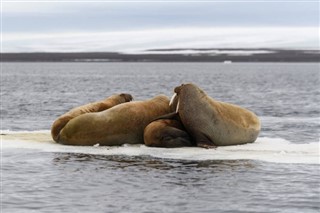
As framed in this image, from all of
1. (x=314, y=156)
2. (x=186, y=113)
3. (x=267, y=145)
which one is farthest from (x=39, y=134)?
(x=314, y=156)

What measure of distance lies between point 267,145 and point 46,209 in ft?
30.7

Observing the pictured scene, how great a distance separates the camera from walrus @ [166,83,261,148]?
70.4ft

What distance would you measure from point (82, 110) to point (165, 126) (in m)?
2.78

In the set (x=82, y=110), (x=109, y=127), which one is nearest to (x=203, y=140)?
(x=109, y=127)

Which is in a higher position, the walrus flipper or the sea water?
the walrus flipper

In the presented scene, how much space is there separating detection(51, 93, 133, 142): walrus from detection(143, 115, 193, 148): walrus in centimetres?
229

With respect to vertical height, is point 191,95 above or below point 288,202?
above

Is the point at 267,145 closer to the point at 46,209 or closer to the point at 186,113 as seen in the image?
the point at 186,113

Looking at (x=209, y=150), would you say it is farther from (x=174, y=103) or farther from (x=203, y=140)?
(x=174, y=103)

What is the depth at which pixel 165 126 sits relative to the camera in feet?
69.6

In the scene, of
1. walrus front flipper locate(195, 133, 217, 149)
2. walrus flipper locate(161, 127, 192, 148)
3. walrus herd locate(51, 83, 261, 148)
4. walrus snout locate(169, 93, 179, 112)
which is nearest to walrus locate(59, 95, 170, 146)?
walrus herd locate(51, 83, 261, 148)

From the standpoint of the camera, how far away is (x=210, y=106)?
2172 cm

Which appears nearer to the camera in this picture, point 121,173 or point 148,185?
point 148,185

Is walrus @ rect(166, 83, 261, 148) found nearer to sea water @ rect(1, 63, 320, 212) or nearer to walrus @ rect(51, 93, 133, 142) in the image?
sea water @ rect(1, 63, 320, 212)
